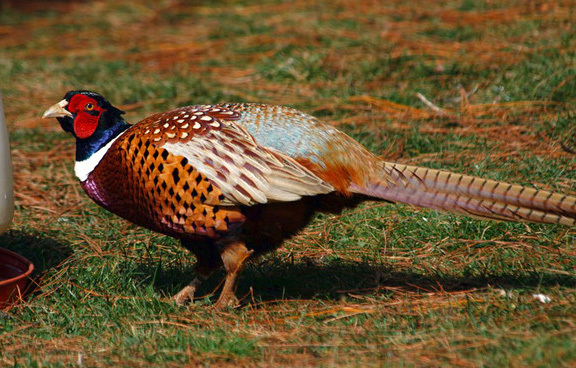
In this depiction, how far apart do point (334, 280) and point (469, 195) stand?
813 mm

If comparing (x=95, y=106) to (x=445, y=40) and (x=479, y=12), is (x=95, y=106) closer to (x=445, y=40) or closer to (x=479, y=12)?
(x=445, y=40)

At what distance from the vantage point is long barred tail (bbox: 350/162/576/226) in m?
2.83

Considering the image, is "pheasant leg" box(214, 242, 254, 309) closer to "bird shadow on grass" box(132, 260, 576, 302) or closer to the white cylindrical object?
"bird shadow on grass" box(132, 260, 576, 302)

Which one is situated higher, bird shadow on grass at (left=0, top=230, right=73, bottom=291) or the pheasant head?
the pheasant head

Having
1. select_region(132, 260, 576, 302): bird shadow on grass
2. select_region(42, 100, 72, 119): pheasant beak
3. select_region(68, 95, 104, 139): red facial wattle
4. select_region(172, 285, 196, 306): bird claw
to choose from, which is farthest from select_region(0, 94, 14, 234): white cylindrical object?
select_region(172, 285, 196, 306): bird claw

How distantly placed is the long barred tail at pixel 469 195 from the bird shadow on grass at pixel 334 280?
0.36 m

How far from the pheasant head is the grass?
2.01 feet

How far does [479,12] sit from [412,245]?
355cm

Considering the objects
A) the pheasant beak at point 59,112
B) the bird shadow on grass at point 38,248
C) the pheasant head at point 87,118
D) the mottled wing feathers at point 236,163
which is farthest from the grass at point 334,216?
the pheasant beak at point 59,112

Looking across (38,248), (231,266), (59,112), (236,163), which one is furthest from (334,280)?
(38,248)

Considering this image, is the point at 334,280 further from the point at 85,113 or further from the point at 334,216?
the point at 85,113

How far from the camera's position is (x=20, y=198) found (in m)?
4.54

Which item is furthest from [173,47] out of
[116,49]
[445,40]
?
[445,40]

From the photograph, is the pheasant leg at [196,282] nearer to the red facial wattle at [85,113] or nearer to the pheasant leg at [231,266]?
the pheasant leg at [231,266]
